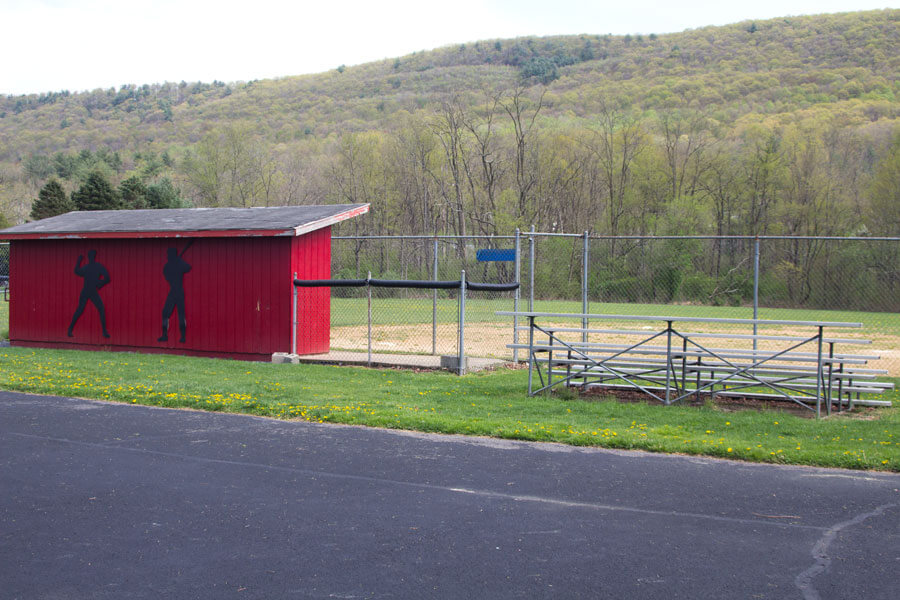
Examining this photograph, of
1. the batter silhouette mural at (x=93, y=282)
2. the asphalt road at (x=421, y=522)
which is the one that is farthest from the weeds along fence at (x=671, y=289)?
the asphalt road at (x=421, y=522)

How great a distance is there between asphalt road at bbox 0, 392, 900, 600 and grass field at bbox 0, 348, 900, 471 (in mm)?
488

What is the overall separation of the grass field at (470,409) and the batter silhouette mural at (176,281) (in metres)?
1.94

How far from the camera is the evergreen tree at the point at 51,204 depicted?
50.1m

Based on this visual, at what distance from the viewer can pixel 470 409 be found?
988 cm

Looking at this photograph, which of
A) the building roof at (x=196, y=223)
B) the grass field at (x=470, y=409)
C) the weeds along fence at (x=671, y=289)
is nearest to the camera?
the grass field at (x=470, y=409)

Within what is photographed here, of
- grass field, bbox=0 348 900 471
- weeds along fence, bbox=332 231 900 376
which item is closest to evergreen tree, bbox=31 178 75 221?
weeds along fence, bbox=332 231 900 376

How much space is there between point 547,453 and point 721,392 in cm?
365

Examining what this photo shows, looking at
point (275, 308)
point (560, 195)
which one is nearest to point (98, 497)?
point (275, 308)

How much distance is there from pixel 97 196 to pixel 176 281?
120 ft

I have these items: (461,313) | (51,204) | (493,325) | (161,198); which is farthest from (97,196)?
(461,313)

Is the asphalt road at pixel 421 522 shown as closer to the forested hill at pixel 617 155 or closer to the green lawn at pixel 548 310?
the green lawn at pixel 548 310

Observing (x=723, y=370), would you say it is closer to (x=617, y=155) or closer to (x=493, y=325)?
(x=493, y=325)

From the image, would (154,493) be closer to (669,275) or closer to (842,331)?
(669,275)

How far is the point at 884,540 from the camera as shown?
16.9 ft
